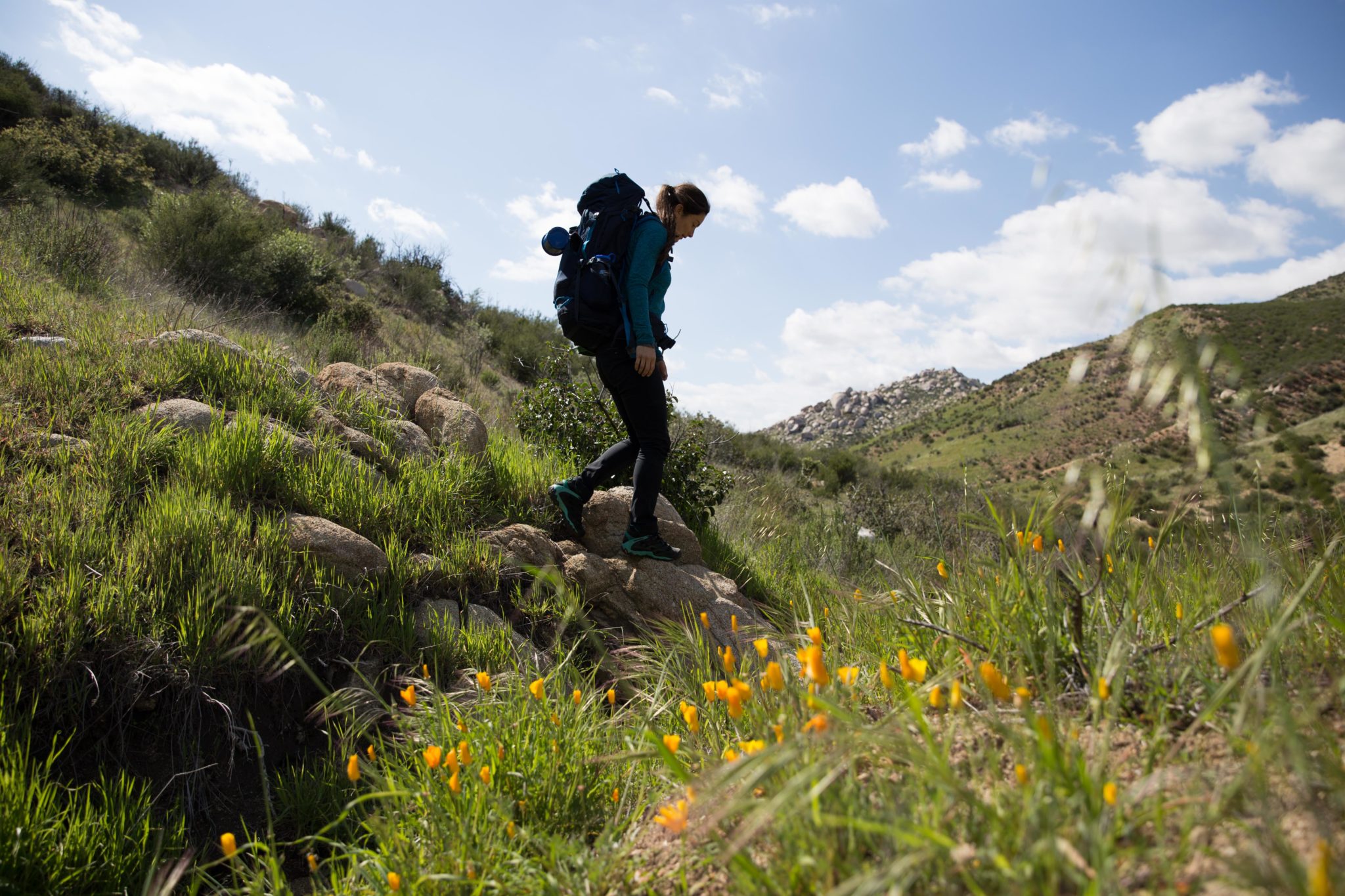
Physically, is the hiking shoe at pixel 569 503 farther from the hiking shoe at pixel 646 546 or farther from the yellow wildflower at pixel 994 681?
the yellow wildflower at pixel 994 681

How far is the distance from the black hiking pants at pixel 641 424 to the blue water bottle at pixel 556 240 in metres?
0.66

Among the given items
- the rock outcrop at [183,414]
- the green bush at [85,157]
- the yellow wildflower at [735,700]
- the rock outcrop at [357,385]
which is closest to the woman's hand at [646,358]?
the rock outcrop at [357,385]

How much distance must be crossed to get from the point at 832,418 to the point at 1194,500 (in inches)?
3680

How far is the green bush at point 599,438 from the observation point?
5.95 m

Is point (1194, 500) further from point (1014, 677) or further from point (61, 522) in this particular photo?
point (61, 522)

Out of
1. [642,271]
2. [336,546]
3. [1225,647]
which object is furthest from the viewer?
[642,271]

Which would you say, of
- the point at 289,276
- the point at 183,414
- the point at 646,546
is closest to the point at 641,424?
the point at 646,546

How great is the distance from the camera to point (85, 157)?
13.4 meters

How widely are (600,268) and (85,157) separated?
48.1 ft

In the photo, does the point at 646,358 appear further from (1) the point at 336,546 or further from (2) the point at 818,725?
(2) the point at 818,725

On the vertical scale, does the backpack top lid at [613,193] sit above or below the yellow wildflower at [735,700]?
above

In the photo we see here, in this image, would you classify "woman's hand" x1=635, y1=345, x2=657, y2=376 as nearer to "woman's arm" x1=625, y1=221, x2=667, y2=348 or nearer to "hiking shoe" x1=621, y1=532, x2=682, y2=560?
"woman's arm" x1=625, y1=221, x2=667, y2=348

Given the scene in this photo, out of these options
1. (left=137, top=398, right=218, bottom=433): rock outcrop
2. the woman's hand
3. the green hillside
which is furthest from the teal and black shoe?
(left=137, top=398, right=218, bottom=433): rock outcrop

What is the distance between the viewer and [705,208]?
4.34 meters
